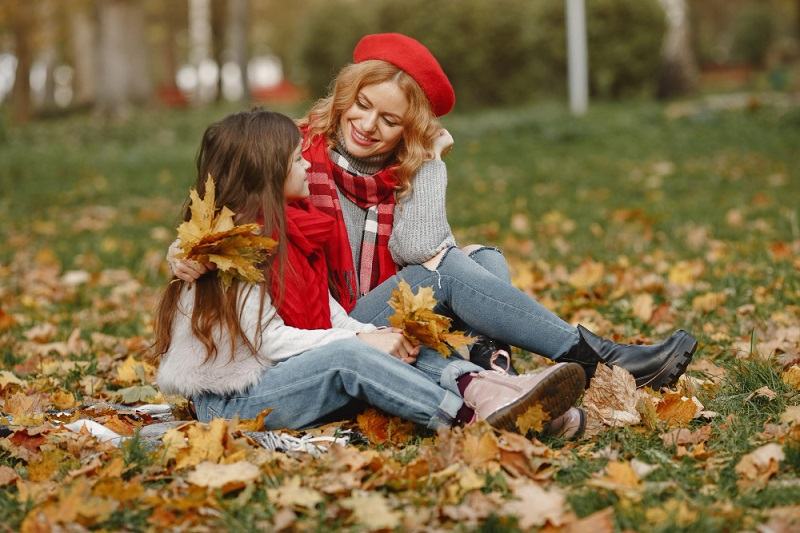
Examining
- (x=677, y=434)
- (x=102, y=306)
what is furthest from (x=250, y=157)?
(x=102, y=306)

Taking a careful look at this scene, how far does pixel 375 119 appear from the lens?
3.40 meters

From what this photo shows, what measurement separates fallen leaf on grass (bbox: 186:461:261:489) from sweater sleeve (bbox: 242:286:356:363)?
1.47 ft

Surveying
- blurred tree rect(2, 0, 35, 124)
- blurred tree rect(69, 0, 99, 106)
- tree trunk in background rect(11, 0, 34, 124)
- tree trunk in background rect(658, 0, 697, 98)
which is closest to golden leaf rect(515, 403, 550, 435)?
tree trunk in background rect(658, 0, 697, 98)

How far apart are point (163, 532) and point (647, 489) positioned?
3.68ft

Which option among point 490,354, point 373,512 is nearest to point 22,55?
point 490,354

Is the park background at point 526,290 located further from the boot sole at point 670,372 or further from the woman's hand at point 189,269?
the woman's hand at point 189,269

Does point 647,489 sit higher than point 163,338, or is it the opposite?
point 163,338

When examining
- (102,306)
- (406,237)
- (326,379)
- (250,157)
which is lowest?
(102,306)

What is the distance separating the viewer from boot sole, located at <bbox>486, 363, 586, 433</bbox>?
2.67m

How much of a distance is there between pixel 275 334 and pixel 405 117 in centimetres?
98

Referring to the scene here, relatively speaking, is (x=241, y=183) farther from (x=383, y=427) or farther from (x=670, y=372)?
(x=670, y=372)

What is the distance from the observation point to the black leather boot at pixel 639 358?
3129 millimetres

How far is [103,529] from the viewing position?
2.22 meters

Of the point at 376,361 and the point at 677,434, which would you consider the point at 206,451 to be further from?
the point at 677,434
